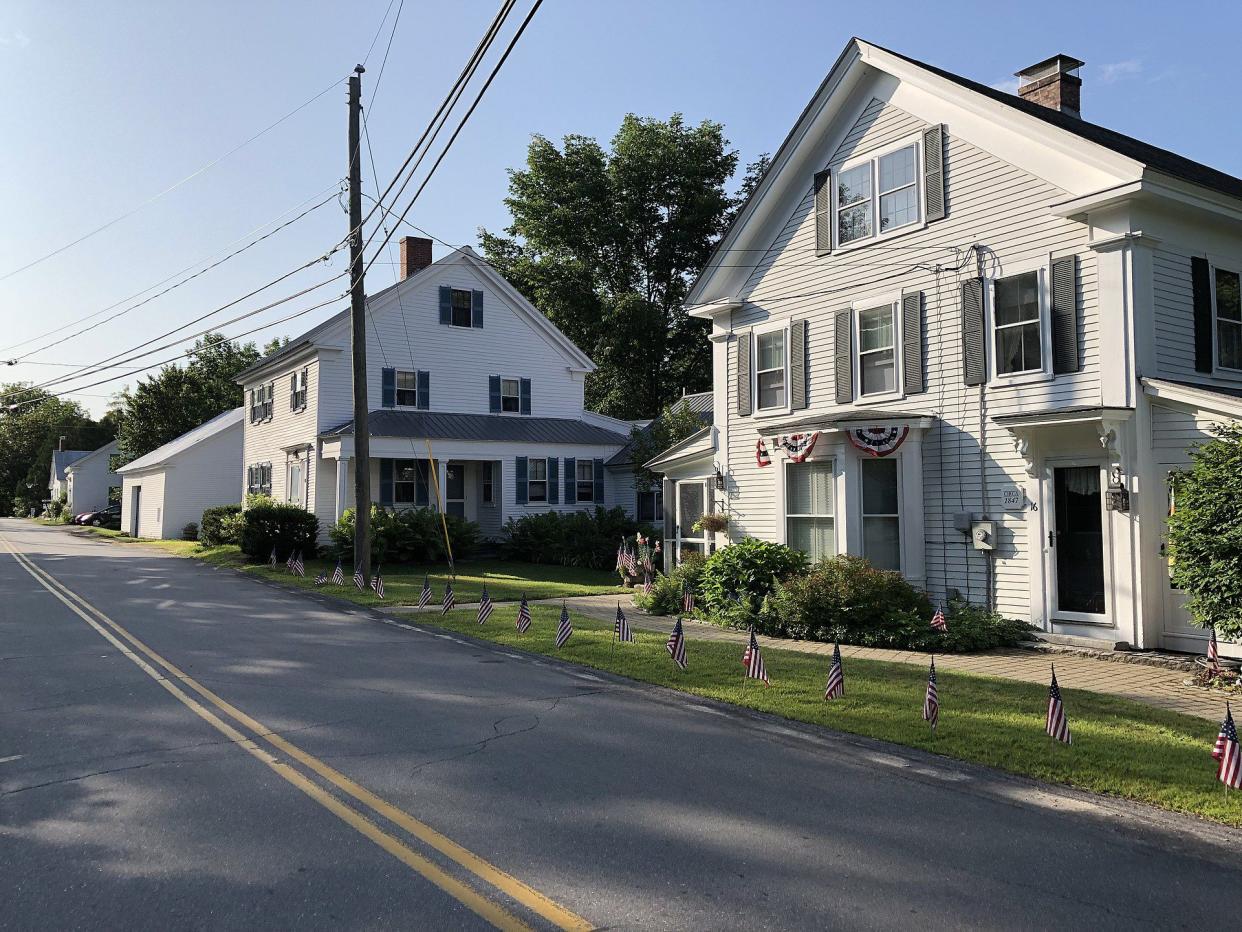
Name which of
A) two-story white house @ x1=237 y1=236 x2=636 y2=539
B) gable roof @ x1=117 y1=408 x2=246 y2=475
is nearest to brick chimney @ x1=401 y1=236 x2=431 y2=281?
two-story white house @ x1=237 y1=236 x2=636 y2=539

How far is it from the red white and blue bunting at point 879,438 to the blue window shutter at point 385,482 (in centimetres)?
1891

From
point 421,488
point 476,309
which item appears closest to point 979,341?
point 421,488

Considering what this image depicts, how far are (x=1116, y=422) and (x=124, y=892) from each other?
39.3 ft

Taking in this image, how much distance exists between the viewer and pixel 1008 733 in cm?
791

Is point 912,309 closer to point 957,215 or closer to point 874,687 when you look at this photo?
point 957,215

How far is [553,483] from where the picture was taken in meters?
32.1

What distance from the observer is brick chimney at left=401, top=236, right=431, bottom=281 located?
33938 millimetres

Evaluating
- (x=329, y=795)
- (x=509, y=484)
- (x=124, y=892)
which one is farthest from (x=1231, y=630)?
(x=509, y=484)

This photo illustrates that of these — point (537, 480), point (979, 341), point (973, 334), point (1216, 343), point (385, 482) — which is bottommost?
point (385, 482)

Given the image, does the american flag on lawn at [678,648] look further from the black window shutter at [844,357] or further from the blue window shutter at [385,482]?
the blue window shutter at [385,482]

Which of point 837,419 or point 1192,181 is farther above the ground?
A: point 1192,181

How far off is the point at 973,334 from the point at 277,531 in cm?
2095

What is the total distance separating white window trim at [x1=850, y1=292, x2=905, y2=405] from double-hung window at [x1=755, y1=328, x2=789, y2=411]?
164 centimetres

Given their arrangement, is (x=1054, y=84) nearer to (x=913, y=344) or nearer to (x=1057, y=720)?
(x=913, y=344)
